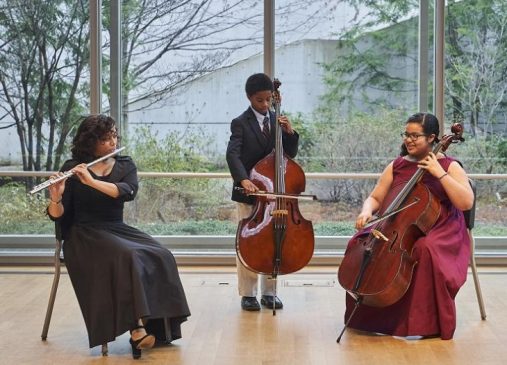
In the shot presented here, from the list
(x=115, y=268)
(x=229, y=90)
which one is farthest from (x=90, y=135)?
(x=229, y=90)

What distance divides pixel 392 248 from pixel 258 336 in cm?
75

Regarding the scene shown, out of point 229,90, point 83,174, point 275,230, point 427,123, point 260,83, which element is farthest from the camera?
point 229,90

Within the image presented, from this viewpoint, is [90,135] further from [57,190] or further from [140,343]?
[140,343]

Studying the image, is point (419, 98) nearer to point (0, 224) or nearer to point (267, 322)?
point (267, 322)

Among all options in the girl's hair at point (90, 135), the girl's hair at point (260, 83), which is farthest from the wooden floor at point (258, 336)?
the girl's hair at point (260, 83)

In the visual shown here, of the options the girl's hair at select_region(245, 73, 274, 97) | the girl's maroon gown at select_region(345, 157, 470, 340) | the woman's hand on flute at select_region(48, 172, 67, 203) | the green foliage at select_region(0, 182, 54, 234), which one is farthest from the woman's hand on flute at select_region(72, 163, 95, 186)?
the green foliage at select_region(0, 182, 54, 234)

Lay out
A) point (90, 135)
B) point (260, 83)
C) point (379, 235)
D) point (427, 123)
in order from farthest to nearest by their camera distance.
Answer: point (260, 83) → point (427, 123) → point (90, 135) → point (379, 235)

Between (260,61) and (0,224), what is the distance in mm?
2170

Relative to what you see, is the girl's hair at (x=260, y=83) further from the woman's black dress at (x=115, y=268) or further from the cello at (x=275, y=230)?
the woman's black dress at (x=115, y=268)

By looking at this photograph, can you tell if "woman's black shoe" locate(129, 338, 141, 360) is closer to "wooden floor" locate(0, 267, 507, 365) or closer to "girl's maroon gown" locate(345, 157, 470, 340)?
"wooden floor" locate(0, 267, 507, 365)

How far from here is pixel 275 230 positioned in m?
4.51

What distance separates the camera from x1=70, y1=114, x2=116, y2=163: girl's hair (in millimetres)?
4250

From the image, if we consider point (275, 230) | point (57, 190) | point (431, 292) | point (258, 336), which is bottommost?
point (258, 336)

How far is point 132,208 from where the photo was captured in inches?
255
